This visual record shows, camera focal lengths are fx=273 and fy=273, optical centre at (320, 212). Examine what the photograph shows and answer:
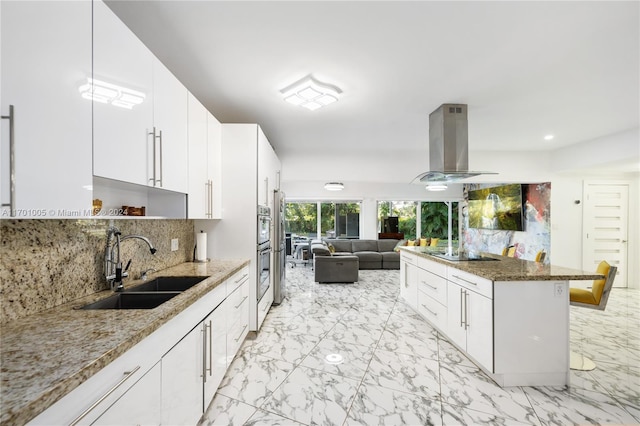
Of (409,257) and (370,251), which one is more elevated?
(409,257)

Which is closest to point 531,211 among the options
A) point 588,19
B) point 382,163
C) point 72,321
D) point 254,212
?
point 382,163

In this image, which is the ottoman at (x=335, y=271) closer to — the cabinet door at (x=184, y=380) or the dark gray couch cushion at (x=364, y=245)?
the dark gray couch cushion at (x=364, y=245)

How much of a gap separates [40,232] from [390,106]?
317 centimetres

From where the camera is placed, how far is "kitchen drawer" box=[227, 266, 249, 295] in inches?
87.8

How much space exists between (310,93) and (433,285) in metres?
2.49

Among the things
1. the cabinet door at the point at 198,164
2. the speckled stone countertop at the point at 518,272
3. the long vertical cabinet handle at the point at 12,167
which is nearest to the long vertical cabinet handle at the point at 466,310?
the speckled stone countertop at the point at 518,272

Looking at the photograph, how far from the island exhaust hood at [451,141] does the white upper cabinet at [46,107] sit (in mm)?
3173

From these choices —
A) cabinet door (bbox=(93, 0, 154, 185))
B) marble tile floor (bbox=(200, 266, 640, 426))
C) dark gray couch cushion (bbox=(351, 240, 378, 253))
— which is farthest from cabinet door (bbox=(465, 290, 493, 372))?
dark gray couch cushion (bbox=(351, 240, 378, 253))

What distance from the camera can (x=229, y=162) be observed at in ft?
9.70

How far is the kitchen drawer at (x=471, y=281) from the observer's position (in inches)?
86.3

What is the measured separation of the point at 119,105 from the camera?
1316 millimetres

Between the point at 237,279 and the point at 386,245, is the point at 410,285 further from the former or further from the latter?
the point at 386,245

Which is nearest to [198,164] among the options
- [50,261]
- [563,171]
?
[50,261]

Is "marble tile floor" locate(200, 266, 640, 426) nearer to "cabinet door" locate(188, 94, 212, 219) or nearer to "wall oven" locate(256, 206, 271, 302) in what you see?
"wall oven" locate(256, 206, 271, 302)
